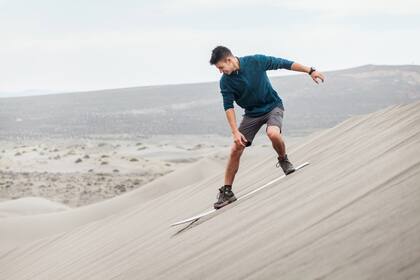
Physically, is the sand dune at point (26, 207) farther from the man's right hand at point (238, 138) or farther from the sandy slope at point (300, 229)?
the man's right hand at point (238, 138)

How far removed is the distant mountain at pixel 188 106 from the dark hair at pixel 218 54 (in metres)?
38.8

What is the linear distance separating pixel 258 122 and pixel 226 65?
49cm

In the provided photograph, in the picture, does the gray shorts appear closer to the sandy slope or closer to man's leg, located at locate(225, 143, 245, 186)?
man's leg, located at locate(225, 143, 245, 186)

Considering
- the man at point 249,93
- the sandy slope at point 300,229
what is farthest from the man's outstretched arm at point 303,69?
the sandy slope at point 300,229

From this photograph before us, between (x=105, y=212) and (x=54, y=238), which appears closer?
(x=54, y=238)

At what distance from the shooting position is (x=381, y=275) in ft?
6.54

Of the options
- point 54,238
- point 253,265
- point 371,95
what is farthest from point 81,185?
point 371,95

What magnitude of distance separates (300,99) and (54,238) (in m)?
53.9

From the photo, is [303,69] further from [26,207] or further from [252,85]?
[26,207]

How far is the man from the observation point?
460 cm

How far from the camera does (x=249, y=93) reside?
15.5 feet

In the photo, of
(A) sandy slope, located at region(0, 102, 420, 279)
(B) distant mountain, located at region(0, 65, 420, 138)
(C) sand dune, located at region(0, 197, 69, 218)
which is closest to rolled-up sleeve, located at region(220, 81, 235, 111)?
(A) sandy slope, located at region(0, 102, 420, 279)

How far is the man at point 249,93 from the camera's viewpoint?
4602mm

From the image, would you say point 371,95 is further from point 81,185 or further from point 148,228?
point 148,228
